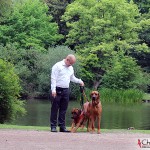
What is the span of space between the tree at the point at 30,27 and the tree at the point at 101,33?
3.07 m

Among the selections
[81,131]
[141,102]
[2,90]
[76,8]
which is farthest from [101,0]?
[81,131]

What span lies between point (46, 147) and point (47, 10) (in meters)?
45.9

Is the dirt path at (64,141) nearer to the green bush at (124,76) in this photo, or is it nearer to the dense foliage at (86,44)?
the dense foliage at (86,44)

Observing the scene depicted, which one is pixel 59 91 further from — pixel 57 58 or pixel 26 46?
pixel 26 46

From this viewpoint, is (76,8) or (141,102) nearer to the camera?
(141,102)

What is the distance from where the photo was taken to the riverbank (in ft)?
31.8

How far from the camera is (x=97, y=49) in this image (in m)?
47.4

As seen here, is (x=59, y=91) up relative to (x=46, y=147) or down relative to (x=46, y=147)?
up

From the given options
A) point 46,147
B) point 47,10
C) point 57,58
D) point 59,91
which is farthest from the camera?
point 47,10

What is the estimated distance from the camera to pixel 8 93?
18.4 meters

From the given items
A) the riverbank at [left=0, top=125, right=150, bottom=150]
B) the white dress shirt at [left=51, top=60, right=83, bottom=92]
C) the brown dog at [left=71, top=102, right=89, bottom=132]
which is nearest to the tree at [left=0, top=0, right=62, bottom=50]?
the brown dog at [left=71, top=102, right=89, bottom=132]

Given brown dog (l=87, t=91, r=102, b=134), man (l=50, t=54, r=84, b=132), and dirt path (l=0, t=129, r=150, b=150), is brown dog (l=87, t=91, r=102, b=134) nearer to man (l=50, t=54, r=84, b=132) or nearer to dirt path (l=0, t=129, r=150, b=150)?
dirt path (l=0, t=129, r=150, b=150)

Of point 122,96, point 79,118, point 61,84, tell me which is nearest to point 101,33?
point 122,96

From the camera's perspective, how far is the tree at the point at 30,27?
5056 centimetres
